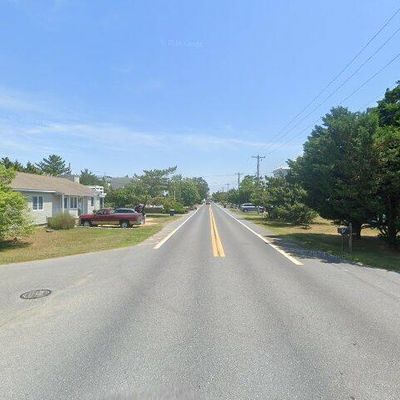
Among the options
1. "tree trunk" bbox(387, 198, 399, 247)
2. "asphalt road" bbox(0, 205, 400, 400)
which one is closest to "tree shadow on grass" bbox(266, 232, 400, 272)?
"tree trunk" bbox(387, 198, 399, 247)

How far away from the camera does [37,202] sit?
30.3 metres

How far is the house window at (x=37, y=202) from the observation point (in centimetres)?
2975

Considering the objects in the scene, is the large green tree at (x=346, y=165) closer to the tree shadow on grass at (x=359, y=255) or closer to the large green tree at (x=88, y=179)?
the tree shadow on grass at (x=359, y=255)

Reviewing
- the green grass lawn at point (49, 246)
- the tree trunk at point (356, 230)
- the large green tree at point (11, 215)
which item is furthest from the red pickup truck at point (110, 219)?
the tree trunk at point (356, 230)

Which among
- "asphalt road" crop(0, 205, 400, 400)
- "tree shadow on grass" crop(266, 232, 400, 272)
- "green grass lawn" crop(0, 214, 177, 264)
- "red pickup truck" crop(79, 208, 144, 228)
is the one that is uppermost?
"red pickup truck" crop(79, 208, 144, 228)

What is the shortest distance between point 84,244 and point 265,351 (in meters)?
15.4

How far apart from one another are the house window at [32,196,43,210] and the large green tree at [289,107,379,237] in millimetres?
20511

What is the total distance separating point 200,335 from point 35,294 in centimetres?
472

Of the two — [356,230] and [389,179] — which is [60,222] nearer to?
[356,230]

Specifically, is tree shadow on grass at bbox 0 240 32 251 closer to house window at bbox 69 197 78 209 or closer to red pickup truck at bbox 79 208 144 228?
red pickup truck at bbox 79 208 144 228

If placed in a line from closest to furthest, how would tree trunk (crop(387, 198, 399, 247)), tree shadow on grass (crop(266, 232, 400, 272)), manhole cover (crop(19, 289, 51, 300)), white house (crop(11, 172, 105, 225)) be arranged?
1. manhole cover (crop(19, 289, 51, 300))
2. tree shadow on grass (crop(266, 232, 400, 272))
3. tree trunk (crop(387, 198, 399, 247))
4. white house (crop(11, 172, 105, 225))

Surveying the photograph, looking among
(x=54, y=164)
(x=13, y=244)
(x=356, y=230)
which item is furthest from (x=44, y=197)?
(x=54, y=164)

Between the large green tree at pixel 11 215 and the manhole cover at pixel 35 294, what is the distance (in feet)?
33.3

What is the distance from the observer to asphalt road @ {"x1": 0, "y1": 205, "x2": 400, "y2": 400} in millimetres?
4441
